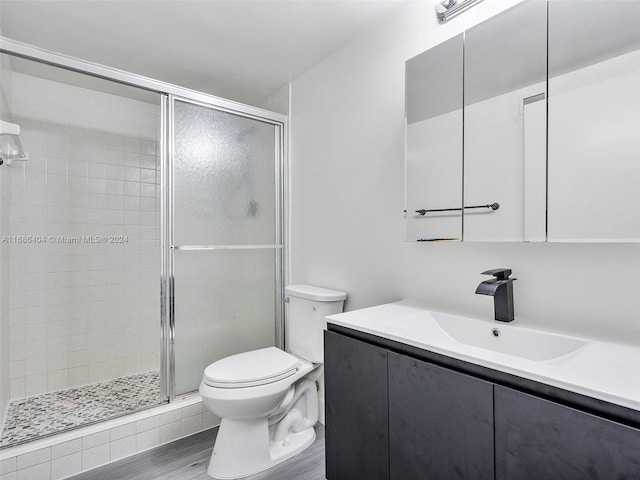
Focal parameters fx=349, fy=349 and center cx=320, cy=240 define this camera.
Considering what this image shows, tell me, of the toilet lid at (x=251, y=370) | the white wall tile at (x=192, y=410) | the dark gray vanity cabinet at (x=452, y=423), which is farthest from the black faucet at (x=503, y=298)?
A: the white wall tile at (x=192, y=410)

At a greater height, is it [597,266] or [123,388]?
[597,266]

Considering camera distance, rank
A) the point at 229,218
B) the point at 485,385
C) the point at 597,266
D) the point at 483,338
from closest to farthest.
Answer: the point at 485,385 → the point at 597,266 → the point at 483,338 → the point at 229,218

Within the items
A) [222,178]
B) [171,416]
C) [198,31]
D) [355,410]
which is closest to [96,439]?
[171,416]

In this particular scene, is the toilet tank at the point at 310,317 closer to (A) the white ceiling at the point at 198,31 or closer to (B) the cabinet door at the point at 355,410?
(B) the cabinet door at the point at 355,410

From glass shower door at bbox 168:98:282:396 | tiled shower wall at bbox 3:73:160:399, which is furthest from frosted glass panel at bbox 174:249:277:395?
tiled shower wall at bbox 3:73:160:399

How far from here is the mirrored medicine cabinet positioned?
3.10ft

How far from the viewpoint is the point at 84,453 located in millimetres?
1712

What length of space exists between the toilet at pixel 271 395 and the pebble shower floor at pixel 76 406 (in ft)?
1.99

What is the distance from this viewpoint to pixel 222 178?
223 centimetres

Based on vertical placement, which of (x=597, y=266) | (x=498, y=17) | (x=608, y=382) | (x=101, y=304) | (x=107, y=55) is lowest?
(x=101, y=304)

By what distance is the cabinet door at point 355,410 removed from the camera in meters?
1.17

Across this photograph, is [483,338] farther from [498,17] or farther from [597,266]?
[498,17]

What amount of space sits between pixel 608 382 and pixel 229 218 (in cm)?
198

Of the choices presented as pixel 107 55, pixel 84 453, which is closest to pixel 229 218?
pixel 107 55
